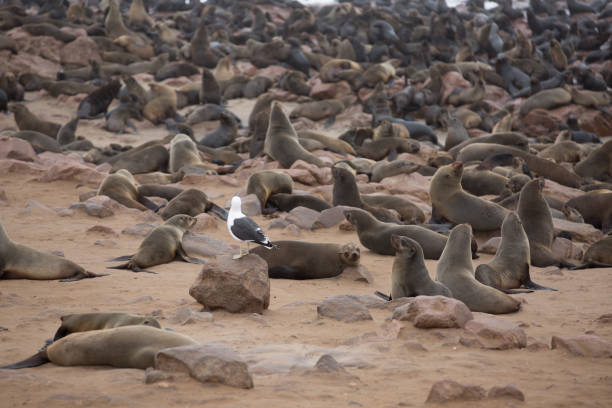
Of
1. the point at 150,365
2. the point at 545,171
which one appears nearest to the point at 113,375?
the point at 150,365

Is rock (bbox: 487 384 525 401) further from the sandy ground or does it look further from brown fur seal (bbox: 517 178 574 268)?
brown fur seal (bbox: 517 178 574 268)

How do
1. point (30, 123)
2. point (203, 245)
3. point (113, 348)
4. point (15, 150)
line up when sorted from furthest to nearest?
point (30, 123)
point (15, 150)
point (203, 245)
point (113, 348)

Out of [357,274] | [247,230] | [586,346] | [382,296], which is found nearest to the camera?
[586,346]

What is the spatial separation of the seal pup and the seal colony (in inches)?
0.5

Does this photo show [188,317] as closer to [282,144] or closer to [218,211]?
[218,211]

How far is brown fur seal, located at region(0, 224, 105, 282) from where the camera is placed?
5.89 metres

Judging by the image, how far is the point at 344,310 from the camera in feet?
16.2

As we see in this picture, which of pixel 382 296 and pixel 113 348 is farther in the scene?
pixel 382 296

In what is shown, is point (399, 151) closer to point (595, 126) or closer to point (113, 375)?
point (595, 126)

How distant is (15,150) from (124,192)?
3523 mm

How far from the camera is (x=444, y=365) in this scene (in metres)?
3.75

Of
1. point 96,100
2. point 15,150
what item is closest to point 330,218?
point 15,150

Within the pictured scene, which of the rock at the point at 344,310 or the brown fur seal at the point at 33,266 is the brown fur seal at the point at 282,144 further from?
the rock at the point at 344,310

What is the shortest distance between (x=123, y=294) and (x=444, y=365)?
Result: 2836 millimetres
